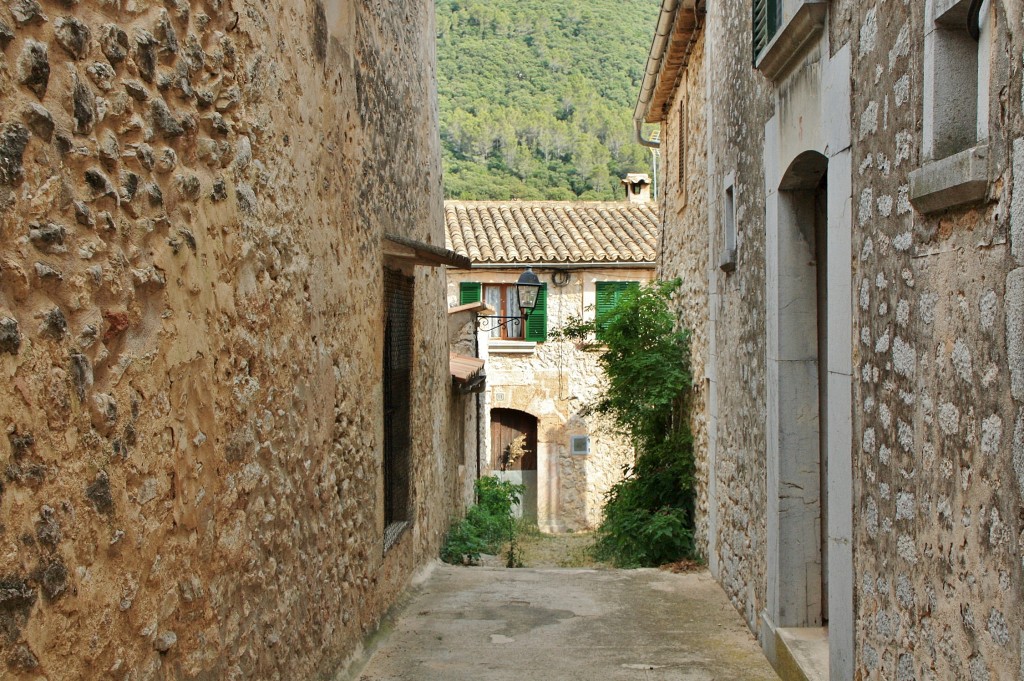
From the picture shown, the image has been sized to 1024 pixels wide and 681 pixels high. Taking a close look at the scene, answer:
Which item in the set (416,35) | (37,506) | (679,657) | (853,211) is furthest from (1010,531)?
(416,35)

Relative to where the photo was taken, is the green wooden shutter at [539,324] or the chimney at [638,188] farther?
the chimney at [638,188]

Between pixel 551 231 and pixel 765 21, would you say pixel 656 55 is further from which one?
pixel 551 231

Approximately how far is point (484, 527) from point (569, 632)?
18.8 ft

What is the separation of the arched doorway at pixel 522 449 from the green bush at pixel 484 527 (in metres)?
3.70

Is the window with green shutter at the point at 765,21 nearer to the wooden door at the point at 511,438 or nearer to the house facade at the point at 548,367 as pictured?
the house facade at the point at 548,367

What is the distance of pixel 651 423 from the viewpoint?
31.8ft

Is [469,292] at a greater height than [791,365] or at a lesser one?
greater

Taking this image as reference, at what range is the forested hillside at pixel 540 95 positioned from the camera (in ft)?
132

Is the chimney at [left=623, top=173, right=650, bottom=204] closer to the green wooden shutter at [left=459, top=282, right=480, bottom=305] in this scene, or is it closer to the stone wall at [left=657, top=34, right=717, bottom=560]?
the green wooden shutter at [left=459, top=282, right=480, bottom=305]

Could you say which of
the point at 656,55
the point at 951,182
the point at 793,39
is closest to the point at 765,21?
the point at 793,39

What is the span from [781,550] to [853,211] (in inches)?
86.0

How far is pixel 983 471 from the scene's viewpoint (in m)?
2.48

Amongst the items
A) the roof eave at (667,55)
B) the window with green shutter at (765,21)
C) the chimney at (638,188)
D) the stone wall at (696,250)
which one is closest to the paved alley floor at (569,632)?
the stone wall at (696,250)

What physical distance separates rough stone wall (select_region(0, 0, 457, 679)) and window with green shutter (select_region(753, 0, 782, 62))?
7.47 feet
